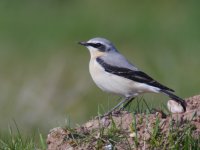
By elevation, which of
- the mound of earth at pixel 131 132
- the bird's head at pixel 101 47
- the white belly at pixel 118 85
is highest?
the bird's head at pixel 101 47

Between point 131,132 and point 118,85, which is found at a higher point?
point 118,85

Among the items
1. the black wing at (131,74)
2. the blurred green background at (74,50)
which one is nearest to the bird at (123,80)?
the black wing at (131,74)

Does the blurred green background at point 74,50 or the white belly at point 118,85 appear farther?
the blurred green background at point 74,50

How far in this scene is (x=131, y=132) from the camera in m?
9.80

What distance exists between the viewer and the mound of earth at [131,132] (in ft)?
31.3

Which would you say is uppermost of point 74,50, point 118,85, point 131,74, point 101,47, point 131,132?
point 74,50

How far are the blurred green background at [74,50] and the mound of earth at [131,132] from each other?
5.68 metres

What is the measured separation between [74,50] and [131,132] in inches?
354

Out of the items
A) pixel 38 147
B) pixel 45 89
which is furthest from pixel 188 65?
pixel 38 147

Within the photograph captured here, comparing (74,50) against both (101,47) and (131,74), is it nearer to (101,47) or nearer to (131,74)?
(101,47)

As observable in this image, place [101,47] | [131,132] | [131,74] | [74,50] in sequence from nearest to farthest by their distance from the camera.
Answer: [131,132], [131,74], [101,47], [74,50]

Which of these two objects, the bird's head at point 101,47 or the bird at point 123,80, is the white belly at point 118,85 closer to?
the bird at point 123,80

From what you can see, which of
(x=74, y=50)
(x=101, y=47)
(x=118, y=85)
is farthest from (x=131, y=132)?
(x=74, y=50)

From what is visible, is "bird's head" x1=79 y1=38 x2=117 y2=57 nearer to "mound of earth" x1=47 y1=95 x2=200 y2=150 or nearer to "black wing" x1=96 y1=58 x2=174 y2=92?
"black wing" x1=96 y1=58 x2=174 y2=92
